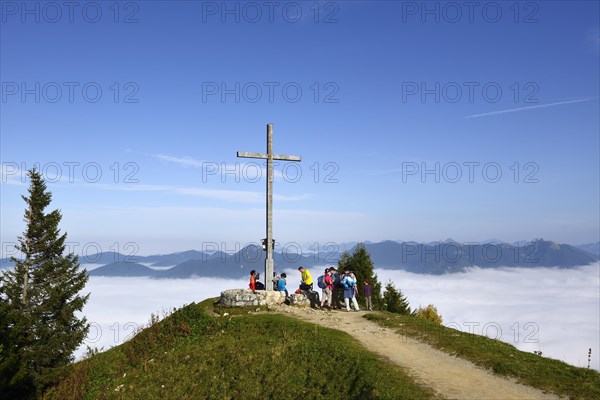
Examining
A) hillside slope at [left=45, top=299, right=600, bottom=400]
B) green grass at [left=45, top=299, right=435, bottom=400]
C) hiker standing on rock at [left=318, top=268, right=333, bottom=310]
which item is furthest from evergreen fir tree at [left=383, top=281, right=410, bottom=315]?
green grass at [left=45, top=299, right=435, bottom=400]

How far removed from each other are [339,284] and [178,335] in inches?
412

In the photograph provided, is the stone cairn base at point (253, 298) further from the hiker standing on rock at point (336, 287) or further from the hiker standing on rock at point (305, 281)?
the hiker standing on rock at point (336, 287)

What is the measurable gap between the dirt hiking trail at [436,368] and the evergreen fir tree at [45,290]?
89.8ft

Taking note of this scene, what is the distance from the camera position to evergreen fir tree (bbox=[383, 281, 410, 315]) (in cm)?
5719

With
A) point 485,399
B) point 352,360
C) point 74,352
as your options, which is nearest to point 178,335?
point 352,360

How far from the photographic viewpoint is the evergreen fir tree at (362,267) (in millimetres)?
49656

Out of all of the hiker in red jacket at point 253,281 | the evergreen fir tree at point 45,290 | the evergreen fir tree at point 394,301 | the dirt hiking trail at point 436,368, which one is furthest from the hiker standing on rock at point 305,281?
the evergreen fir tree at point 394,301

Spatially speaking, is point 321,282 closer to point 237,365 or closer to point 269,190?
point 269,190

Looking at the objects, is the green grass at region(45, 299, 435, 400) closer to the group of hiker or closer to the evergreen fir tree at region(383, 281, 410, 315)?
the group of hiker

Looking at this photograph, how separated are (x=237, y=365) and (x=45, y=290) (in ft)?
101

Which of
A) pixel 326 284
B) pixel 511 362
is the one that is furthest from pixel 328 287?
pixel 511 362

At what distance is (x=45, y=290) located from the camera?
39344mm

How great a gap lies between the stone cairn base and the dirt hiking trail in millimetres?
3563

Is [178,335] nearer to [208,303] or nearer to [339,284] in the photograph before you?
[208,303]
